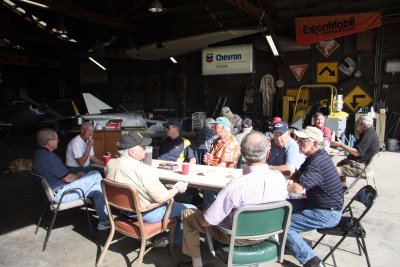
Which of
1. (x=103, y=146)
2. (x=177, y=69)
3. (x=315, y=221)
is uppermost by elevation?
(x=177, y=69)

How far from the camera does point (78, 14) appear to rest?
7.95 m

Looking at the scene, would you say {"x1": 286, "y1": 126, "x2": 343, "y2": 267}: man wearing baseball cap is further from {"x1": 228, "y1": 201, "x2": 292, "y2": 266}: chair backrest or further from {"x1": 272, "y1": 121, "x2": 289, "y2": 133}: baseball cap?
{"x1": 272, "y1": 121, "x2": 289, "y2": 133}: baseball cap

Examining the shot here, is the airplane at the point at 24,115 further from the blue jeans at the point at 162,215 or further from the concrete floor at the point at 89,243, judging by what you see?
the blue jeans at the point at 162,215

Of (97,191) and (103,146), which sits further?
(103,146)

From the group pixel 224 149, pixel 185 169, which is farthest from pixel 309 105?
pixel 185 169

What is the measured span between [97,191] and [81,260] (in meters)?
0.77

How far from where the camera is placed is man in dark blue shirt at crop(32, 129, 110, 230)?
11.0 feet

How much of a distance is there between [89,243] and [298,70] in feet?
27.0

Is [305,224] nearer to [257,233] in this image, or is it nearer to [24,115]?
[257,233]

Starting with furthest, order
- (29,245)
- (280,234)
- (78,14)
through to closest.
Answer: (78,14) < (29,245) < (280,234)

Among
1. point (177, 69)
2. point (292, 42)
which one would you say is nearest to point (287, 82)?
point (292, 42)

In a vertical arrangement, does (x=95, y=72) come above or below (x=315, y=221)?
above

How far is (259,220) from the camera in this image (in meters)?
2.06

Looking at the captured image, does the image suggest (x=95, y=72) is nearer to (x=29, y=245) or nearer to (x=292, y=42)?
(x=292, y=42)
